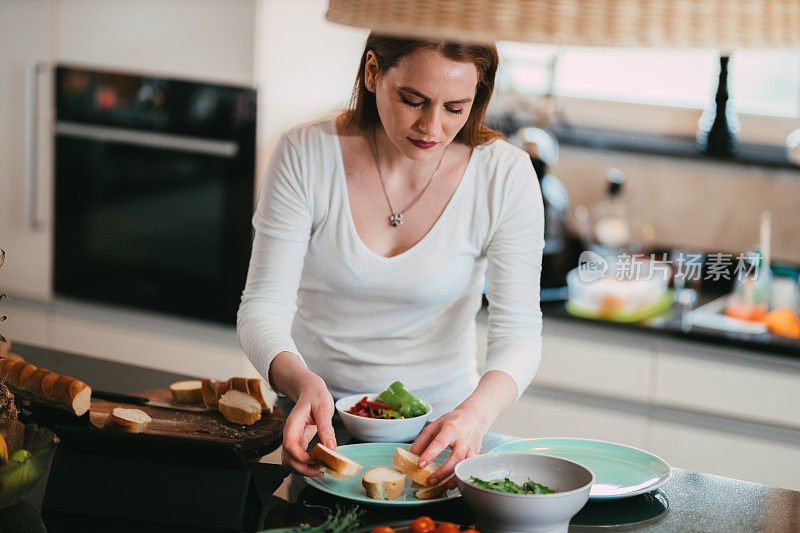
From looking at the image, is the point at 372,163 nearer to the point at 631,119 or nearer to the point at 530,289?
the point at 530,289

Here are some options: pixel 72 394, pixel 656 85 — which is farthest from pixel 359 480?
pixel 656 85

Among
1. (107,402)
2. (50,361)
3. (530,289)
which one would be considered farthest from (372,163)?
(50,361)

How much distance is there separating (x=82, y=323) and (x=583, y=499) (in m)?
2.36

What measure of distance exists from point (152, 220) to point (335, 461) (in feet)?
6.32

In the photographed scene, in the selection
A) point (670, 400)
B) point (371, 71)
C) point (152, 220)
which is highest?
point (371, 71)

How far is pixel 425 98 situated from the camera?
1326 mm

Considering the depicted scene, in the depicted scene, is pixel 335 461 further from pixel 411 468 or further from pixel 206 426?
pixel 206 426

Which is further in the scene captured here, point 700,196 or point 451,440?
point 700,196

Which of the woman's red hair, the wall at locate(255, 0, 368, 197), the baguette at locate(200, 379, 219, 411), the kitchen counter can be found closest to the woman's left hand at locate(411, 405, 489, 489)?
the baguette at locate(200, 379, 219, 411)

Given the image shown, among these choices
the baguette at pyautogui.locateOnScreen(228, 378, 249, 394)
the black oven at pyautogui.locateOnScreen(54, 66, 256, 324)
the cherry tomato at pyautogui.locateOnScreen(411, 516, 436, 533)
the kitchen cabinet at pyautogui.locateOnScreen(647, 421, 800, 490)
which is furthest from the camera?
the black oven at pyautogui.locateOnScreen(54, 66, 256, 324)

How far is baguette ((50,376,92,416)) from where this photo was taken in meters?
1.40

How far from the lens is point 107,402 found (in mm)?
1459

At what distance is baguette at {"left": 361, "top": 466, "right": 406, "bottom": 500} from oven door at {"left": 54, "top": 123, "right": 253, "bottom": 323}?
5.54ft

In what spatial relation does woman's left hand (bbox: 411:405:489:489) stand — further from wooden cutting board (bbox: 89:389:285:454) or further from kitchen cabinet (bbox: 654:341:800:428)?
kitchen cabinet (bbox: 654:341:800:428)
